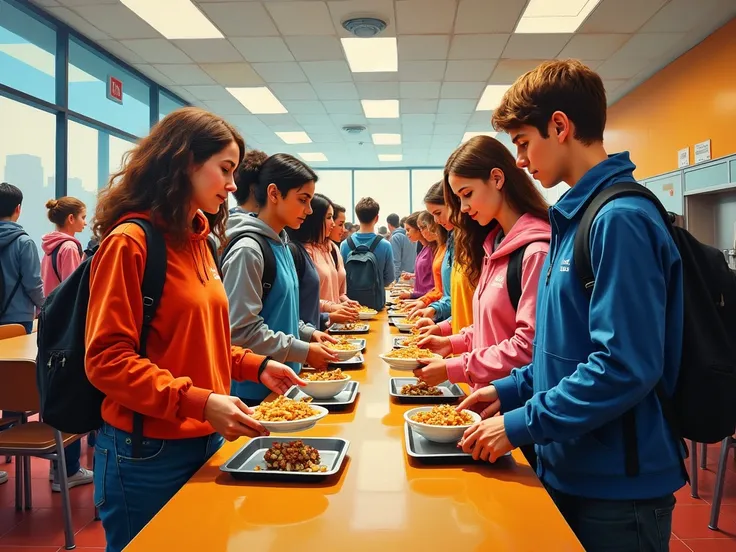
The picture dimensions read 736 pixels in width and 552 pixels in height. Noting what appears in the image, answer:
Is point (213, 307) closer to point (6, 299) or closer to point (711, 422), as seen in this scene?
point (711, 422)

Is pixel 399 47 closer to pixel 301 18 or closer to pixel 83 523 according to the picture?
pixel 301 18

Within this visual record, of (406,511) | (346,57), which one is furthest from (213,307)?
(346,57)

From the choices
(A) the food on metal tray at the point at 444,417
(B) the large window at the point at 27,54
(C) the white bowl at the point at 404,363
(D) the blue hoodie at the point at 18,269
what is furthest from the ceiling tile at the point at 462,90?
(A) the food on metal tray at the point at 444,417

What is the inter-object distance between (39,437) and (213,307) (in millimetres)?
1890

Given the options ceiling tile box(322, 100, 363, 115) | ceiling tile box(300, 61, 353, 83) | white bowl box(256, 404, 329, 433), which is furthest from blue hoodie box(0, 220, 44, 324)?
ceiling tile box(322, 100, 363, 115)

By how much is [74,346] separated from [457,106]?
761 cm

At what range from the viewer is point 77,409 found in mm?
1303

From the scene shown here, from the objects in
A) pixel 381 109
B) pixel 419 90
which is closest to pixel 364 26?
pixel 419 90

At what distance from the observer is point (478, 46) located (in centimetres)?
578

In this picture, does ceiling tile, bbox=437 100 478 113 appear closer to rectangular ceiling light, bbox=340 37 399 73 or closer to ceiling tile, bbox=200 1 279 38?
rectangular ceiling light, bbox=340 37 399 73

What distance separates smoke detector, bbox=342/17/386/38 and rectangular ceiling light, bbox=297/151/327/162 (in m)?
6.45

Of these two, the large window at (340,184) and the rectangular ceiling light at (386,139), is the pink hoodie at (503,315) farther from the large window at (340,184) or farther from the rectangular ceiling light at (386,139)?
the large window at (340,184)

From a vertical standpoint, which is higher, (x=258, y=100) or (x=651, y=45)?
(x=258, y=100)

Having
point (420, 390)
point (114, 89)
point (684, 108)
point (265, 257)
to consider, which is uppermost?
Answer: point (114, 89)
